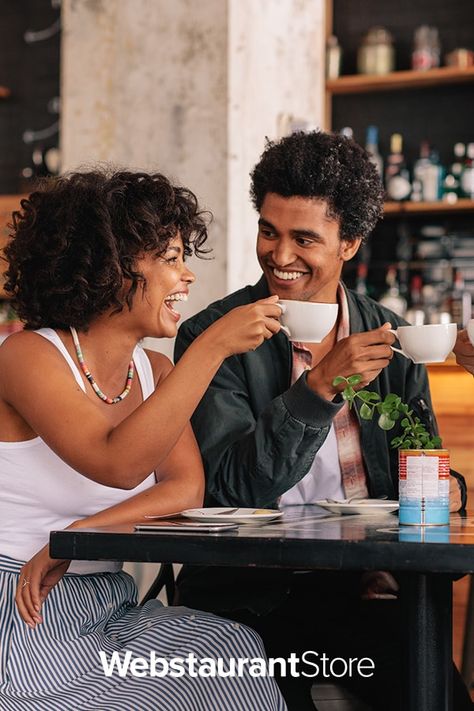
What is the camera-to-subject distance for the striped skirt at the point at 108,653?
150cm

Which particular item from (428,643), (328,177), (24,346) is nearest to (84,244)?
(24,346)

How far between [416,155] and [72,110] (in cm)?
196

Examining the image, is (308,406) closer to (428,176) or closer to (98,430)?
(98,430)

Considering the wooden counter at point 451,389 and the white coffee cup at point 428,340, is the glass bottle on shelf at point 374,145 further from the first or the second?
the white coffee cup at point 428,340

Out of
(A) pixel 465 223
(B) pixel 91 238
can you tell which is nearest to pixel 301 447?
(B) pixel 91 238

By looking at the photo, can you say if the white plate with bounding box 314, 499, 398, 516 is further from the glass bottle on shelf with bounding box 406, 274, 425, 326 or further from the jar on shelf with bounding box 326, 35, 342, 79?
the jar on shelf with bounding box 326, 35, 342, 79

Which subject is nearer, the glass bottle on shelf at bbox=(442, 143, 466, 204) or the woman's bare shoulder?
the woman's bare shoulder

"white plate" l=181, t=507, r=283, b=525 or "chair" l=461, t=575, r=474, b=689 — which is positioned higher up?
"white plate" l=181, t=507, r=283, b=525

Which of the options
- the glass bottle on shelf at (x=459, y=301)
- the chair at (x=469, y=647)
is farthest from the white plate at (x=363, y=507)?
the glass bottle on shelf at (x=459, y=301)

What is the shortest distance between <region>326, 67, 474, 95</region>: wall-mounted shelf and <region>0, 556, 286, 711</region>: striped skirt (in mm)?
3812

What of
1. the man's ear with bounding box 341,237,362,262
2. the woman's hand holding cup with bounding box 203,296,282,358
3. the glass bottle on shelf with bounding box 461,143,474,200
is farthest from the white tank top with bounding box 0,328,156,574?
the glass bottle on shelf with bounding box 461,143,474,200

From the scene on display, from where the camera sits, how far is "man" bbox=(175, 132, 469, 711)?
1.91m

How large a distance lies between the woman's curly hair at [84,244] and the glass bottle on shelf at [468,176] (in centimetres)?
317

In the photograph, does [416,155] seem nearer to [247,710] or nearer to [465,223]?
[465,223]
